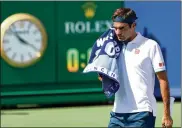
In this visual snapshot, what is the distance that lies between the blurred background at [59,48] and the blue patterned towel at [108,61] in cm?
678

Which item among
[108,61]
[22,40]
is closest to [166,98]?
[108,61]

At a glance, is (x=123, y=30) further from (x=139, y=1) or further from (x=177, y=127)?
(x=139, y=1)

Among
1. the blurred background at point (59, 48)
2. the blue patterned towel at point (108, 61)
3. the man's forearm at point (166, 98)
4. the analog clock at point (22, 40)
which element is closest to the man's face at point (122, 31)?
the blue patterned towel at point (108, 61)

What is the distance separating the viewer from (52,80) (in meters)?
12.2

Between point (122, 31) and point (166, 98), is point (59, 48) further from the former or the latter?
point (166, 98)

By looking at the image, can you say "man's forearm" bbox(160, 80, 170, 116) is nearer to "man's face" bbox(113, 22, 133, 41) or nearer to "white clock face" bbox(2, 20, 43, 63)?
"man's face" bbox(113, 22, 133, 41)

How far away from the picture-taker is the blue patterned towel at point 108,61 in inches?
182

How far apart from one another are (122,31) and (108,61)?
0.28m

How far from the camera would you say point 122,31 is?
15.1 feet

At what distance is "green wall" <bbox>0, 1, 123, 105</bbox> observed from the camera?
1200 centimetres

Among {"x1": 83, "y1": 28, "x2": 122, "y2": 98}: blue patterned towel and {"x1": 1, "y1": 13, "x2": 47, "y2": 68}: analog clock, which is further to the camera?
{"x1": 1, "y1": 13, "x2": 47, "y2": 68}: analog clock

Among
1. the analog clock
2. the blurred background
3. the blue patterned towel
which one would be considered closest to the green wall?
the blurred background

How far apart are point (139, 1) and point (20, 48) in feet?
8.93

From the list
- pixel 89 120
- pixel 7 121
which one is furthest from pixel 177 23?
pixel 7 121
